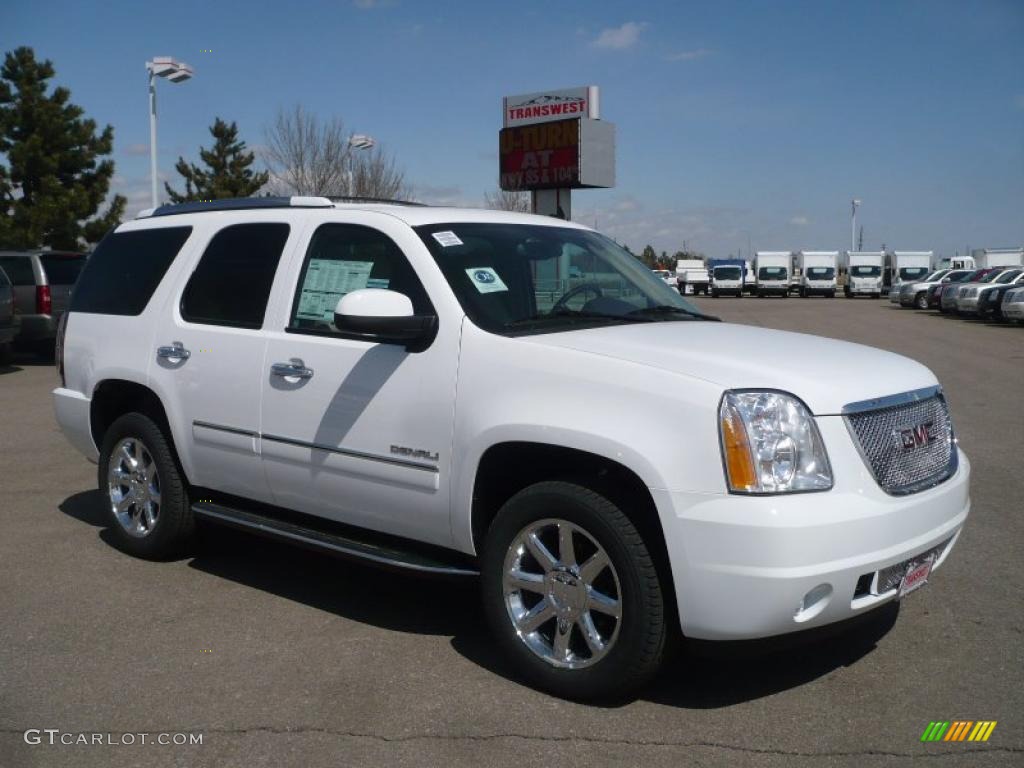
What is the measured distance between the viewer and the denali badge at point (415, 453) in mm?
4301

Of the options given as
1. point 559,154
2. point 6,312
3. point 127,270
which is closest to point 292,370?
point 127,270

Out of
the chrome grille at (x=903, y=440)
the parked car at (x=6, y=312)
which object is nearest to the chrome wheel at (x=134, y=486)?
the chrome grille at (x=903, y=440)

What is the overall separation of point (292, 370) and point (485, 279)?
1013 mm

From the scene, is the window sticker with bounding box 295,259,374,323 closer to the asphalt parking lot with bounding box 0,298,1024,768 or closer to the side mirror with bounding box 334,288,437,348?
the side mirror with bounding box 334,288,437,348

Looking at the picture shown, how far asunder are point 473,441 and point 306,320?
126 centimetres

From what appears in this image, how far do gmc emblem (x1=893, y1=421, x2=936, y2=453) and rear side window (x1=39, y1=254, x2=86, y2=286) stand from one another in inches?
606

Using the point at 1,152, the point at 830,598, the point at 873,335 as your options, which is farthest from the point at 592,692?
the point at 1,152

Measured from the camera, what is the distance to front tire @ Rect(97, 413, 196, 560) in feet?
18.5

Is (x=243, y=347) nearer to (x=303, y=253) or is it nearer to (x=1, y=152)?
(x=303, y=253)

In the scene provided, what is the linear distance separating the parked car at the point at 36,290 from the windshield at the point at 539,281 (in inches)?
534

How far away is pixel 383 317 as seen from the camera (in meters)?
4.19

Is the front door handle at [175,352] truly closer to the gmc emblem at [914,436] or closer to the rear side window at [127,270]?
the rear side window at [127,270]

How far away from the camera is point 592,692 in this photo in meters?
3.88

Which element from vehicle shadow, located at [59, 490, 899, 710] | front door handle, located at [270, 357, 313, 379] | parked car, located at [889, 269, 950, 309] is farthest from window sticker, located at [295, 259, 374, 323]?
parked car, located at [889, 269, 950, 309]
